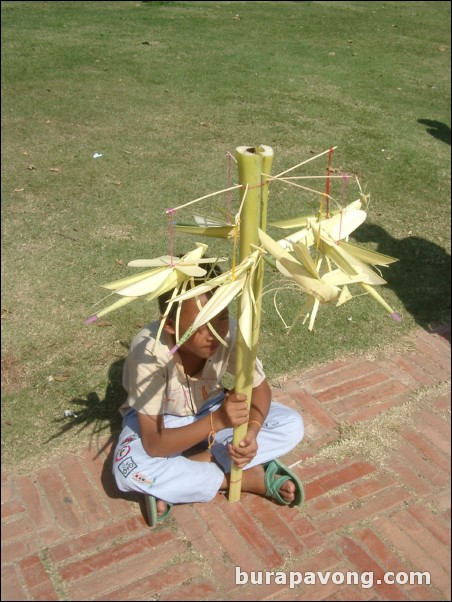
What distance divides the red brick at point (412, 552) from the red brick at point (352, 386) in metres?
0.68

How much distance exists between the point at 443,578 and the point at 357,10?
11981mm

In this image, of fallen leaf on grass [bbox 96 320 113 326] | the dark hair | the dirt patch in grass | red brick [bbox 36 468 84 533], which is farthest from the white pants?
fallen leaf on grass [bbox 96 320 113 326]

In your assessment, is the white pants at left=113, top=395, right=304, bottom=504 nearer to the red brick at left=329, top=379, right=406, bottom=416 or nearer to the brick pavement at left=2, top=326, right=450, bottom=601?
the brick pavement at left=2, top=326, right=450, bottom=601

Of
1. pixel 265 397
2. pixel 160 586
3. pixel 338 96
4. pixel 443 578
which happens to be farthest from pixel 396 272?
pixel 338 96

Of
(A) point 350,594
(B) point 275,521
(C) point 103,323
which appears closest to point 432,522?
(A) point 350,594

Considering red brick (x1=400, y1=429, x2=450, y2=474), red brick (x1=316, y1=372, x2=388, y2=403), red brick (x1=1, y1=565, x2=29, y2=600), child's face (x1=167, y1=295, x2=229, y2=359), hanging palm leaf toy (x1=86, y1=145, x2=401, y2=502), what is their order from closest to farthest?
hanging palm leaf toy (x1=86, y1=145, x2=401, y2=502) < child's face (x1=167, y1=295, x2=229, y2=359) < red brick (x1=1, y1=565, x2=29, y2=600) < red brick (x1=400, y1=429, x2=450, y2=474) < red brick (x1=316, y1=372, x2=388, y2=403)

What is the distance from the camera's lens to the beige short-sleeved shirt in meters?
2.14

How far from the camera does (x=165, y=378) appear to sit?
220 centimetres

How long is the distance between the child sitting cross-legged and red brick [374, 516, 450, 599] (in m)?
0.32

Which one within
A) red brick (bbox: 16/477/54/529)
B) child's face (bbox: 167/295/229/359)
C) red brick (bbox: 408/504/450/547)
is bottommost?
red brick (bbox: 16/477/54/529)

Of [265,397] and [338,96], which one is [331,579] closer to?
[265,397]

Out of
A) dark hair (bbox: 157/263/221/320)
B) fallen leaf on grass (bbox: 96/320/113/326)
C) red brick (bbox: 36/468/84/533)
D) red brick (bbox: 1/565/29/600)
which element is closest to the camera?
dark hair (bbox: 157/263/221/320)

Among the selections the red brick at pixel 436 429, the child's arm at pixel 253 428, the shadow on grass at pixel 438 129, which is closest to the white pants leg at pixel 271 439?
the child's arm at pixel 253 428

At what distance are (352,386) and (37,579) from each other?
1589 millimetres
